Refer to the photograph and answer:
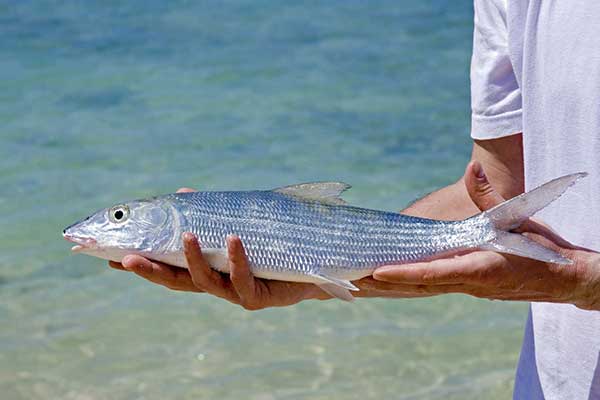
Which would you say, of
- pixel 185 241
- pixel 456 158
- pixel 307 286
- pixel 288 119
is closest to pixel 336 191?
pixel 307 286

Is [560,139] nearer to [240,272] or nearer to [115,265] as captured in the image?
[240,272]

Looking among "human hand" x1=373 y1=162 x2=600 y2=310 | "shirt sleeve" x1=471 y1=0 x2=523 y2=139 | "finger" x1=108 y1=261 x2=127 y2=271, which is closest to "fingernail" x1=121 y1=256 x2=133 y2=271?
"finger" x1=108 y1=261 x2=127 y2=271

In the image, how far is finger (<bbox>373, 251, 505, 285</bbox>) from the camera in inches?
90.2

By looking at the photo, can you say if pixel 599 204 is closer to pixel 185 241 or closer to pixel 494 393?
pixel 185 241

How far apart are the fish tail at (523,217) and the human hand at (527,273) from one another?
29mm

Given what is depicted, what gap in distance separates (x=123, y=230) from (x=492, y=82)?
1.08m

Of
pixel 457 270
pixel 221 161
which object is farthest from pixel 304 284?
pixel 221 161

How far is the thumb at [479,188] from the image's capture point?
2.38 meters

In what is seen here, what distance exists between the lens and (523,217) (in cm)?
234

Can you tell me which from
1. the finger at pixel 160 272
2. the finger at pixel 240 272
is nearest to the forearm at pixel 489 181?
the finger at pixel 240 272

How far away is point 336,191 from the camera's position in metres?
2.74

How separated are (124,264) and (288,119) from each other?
24.6ft

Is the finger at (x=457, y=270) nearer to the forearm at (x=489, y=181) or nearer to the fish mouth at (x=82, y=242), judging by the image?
the forearm at (x=489, y=181)

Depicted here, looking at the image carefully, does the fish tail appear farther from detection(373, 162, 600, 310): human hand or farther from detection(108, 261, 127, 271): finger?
detection(108, 261, 127, 271): finger
